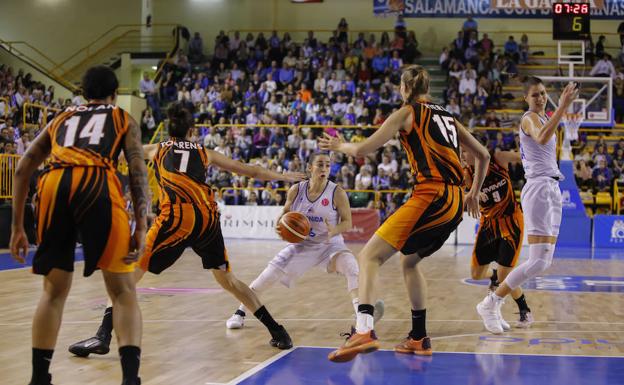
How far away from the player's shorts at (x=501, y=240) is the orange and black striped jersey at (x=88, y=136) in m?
4.59

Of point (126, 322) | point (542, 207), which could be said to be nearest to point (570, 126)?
point (542, 207)

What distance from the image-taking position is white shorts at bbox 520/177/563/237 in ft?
23.9

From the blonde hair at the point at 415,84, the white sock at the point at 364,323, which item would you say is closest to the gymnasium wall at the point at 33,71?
the blonde hair at the point at 415,84

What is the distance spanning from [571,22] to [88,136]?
1605 cm

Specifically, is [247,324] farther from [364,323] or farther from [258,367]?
[364,323]

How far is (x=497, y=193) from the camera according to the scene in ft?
26.1

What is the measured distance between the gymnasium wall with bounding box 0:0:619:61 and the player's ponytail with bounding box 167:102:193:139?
24670 millimetres

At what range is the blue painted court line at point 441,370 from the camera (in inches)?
206

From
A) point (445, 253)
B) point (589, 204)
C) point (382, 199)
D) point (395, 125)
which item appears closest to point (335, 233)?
point (395, 125)

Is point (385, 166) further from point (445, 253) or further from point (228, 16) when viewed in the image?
point (228, 16)

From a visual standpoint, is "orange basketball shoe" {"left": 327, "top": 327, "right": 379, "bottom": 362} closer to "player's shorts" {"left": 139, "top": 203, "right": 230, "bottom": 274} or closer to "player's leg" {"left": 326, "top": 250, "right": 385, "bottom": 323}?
"player's shorts" {"left": 139, "top": 203, "right": 230, "bottom": 274}

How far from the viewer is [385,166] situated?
71.1ft

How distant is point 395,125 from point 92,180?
2316 millimetres

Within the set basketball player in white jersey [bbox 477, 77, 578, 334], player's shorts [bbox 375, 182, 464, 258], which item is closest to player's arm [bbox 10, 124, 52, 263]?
player's shorts [bbox 375, 182, 464, 258]
